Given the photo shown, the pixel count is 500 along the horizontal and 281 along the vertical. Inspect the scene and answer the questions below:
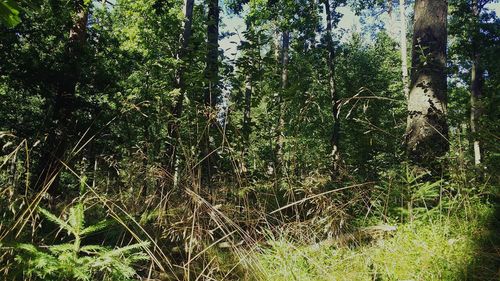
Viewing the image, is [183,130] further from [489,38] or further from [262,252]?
[489,38]

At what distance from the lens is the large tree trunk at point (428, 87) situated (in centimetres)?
480

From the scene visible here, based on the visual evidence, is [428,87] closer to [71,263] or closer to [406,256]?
[406,256]

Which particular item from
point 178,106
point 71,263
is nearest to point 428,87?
point 178,106

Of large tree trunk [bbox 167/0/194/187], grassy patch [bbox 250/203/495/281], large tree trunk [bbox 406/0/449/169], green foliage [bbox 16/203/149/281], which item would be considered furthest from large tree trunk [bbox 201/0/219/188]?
large tree trunk [bbox 406/0/449/169]

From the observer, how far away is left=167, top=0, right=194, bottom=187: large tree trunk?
375 cm

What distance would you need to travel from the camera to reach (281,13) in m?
16.1

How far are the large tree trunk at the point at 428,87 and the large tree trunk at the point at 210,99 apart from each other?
2.29 metres

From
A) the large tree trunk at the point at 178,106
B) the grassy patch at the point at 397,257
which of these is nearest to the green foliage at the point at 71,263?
the grassy patch at the point at 397,257

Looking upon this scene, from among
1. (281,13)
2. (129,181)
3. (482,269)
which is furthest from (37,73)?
(281,13)

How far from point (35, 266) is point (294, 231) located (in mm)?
1754

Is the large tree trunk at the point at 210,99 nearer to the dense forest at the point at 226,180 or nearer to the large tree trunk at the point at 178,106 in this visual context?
the dense forest at the point at 226,180

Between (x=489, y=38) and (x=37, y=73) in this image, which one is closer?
(x=37, y=73)

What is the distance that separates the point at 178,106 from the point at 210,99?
2.54 m

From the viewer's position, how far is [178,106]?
19.6 ft
